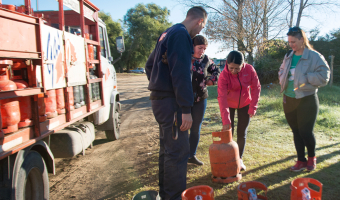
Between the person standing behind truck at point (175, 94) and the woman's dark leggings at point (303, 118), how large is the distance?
1864 mm

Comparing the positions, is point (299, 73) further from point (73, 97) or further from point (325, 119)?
point (325, 119)

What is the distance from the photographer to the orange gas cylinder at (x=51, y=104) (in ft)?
9.36

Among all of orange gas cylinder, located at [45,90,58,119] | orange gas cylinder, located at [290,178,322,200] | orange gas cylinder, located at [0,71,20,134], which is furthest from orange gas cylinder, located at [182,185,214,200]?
orange gas cylinder, located at [45,90,58,119]

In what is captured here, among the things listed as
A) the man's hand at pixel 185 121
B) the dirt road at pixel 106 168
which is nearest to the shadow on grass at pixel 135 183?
the dirt road at pixel 106 168

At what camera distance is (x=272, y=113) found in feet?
24.9

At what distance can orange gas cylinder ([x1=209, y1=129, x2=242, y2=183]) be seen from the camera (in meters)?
3.10

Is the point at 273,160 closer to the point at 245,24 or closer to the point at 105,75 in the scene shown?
the point at 105,75

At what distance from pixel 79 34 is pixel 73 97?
3.56 feet

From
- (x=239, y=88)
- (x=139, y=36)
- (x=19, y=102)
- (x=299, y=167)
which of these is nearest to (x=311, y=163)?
(x=299, y=167)

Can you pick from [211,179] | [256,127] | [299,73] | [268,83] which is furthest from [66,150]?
[268,83]

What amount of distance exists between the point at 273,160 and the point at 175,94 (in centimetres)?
261

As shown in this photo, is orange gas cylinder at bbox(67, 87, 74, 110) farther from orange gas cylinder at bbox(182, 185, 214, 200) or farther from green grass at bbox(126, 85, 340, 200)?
orange gas cylinder at bbox(182, 185, 214, 200)

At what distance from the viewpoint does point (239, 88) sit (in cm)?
344

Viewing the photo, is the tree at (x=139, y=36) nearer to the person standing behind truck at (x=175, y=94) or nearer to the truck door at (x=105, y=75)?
the truck door at (x=105, y=75)
